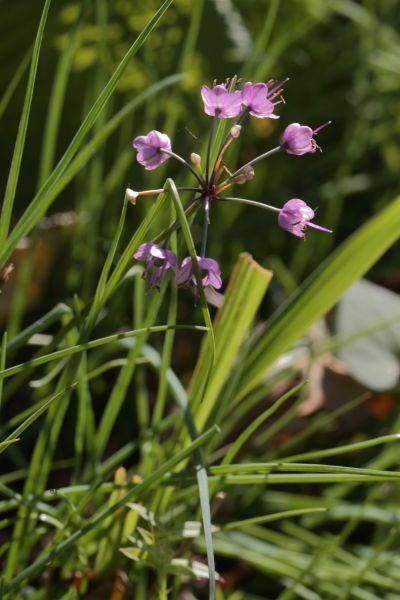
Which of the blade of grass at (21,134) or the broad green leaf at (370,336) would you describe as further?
the broad green leaf at (370,336)

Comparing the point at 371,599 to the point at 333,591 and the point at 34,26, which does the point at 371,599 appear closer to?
the point at 333,591

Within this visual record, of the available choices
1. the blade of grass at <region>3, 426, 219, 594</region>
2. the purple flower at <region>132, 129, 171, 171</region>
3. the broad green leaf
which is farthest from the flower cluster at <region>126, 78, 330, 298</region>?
the broad green leaf

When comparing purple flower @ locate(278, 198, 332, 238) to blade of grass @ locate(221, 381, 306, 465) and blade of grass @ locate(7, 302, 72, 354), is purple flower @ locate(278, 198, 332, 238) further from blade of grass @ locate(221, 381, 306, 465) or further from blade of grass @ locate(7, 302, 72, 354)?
blade of grass @ locate(7, 302, 72, 354)

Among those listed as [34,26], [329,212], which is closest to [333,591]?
[329,212]

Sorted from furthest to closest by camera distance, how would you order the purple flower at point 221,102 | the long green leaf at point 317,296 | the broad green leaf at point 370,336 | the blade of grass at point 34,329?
1. the broad green leaf at point 370,336
2. the long green leaf at point 317,296
3. the blade of grass at point 34,329
4. the purple flower at point 221,102

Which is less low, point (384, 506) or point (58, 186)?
point (58, 186)

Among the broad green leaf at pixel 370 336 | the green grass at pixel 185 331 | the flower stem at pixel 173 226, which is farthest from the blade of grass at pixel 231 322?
the broad green leaf at pixel 370 336

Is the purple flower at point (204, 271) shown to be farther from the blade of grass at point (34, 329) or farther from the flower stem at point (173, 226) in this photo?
the blade of grass at point (34, 329)
